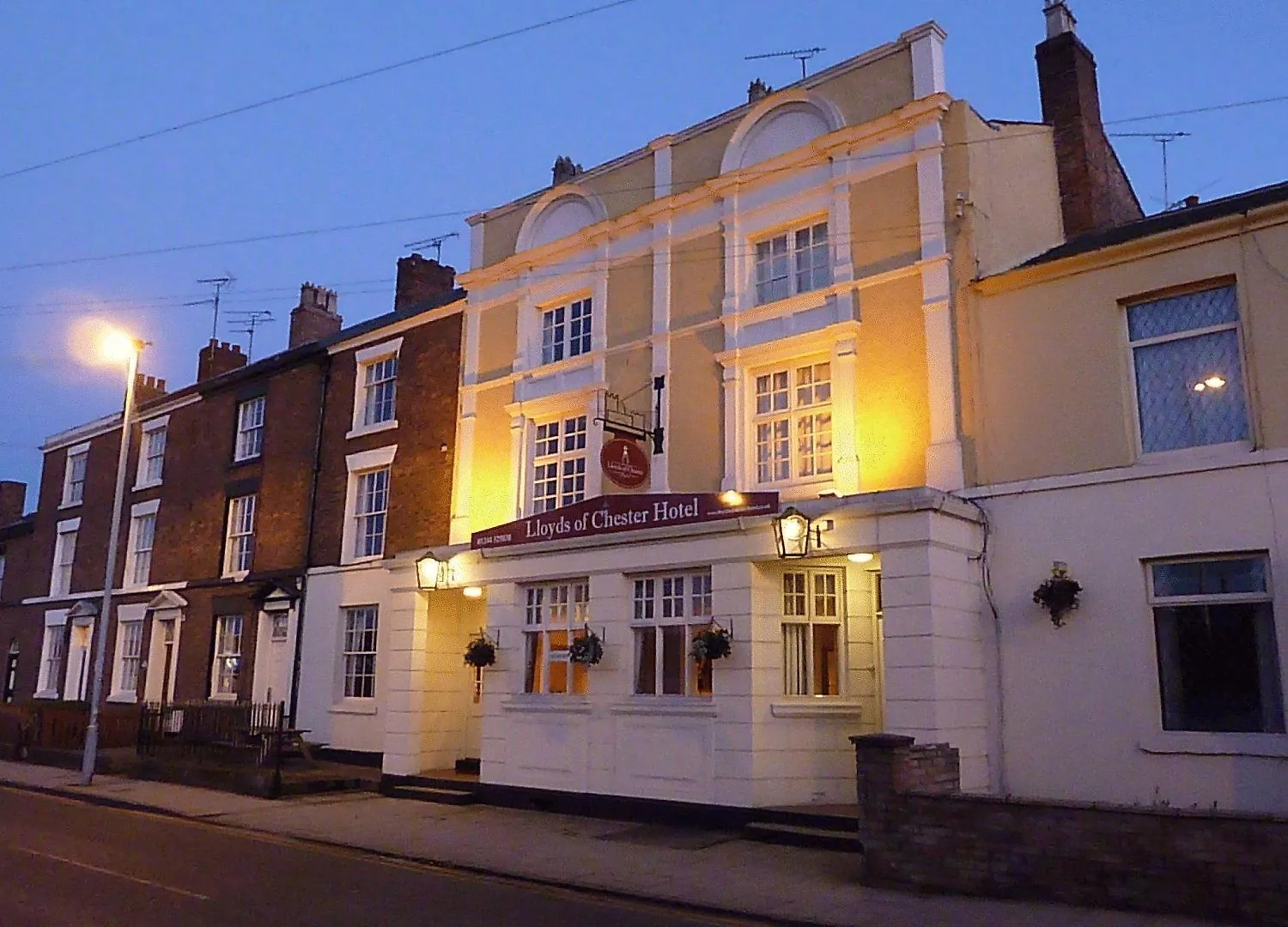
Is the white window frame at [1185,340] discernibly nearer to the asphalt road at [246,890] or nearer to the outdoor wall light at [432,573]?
the asphalt road at [246,890]

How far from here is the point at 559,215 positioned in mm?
19766

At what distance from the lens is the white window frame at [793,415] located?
1510 cm

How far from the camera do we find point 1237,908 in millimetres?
8438

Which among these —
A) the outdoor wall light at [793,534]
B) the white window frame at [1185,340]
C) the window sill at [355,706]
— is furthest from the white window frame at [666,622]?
the window sill at [355,706]

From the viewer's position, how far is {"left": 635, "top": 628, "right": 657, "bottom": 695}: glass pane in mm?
14883

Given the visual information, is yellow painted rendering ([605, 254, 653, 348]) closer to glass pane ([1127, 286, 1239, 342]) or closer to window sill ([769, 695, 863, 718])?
window sill ([769, 695, 863, 718])

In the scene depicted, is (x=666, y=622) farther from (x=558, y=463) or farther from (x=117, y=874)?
(x=117, y=874)

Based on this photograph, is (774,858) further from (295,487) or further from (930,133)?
(295,487)

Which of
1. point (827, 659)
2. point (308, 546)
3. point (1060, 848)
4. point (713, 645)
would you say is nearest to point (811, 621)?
point (827, 659)

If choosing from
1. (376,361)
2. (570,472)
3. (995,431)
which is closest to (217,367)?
(376,361)

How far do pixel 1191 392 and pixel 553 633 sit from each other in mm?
9401

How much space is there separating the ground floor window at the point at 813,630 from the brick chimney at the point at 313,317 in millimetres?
18378

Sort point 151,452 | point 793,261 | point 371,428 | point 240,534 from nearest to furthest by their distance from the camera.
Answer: point 793,261, point 371,428, point 240,534, point 151,452

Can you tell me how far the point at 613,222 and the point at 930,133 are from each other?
584cm
